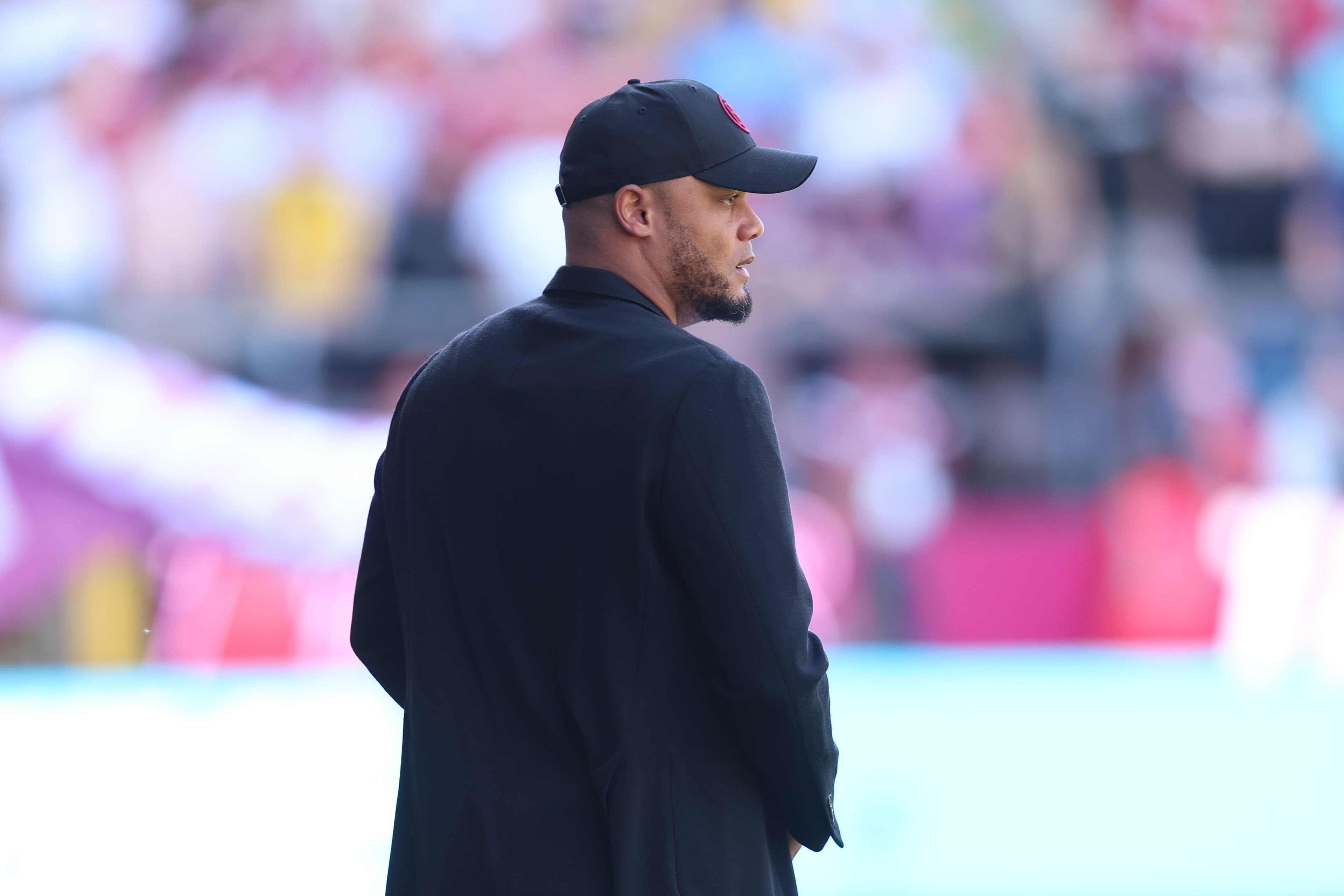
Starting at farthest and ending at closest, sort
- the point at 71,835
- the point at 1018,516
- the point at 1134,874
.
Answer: the point at 1018,516 < the point at 1134,874 < the point at 71,835

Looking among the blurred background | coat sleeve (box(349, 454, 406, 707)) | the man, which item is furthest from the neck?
the blurred background

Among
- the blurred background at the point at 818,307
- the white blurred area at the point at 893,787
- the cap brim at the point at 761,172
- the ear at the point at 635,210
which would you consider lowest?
the white blurred area at the point at 893,787

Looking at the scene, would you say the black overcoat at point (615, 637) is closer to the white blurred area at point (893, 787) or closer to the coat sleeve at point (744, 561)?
the coat sleeve at point (744, 561)

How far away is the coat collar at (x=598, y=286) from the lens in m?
1.49

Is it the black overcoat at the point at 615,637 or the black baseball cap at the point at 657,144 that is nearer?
the black overcoat at the point at 615,637

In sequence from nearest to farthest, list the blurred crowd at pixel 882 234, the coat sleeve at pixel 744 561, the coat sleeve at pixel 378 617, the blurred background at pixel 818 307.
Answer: the coat sleeve at pixel 744 561
the coat sleeve at pixel 378 617
the blurred background at pixel 818 307
the blurred crowd at pixel 882 234

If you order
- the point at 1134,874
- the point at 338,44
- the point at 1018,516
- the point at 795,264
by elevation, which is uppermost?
the point at 338,44

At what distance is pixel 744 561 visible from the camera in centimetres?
137

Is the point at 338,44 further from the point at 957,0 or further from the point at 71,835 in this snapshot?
the point at 71,835

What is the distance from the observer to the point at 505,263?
23.5 ft

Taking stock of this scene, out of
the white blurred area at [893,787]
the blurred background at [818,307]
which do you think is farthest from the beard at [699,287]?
the blurred background at [818,307]

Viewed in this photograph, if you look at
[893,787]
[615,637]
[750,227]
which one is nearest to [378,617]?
[615,637]

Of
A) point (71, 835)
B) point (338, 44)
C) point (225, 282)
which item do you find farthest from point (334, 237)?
point (71, 835)

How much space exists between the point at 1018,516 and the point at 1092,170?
1846mm
